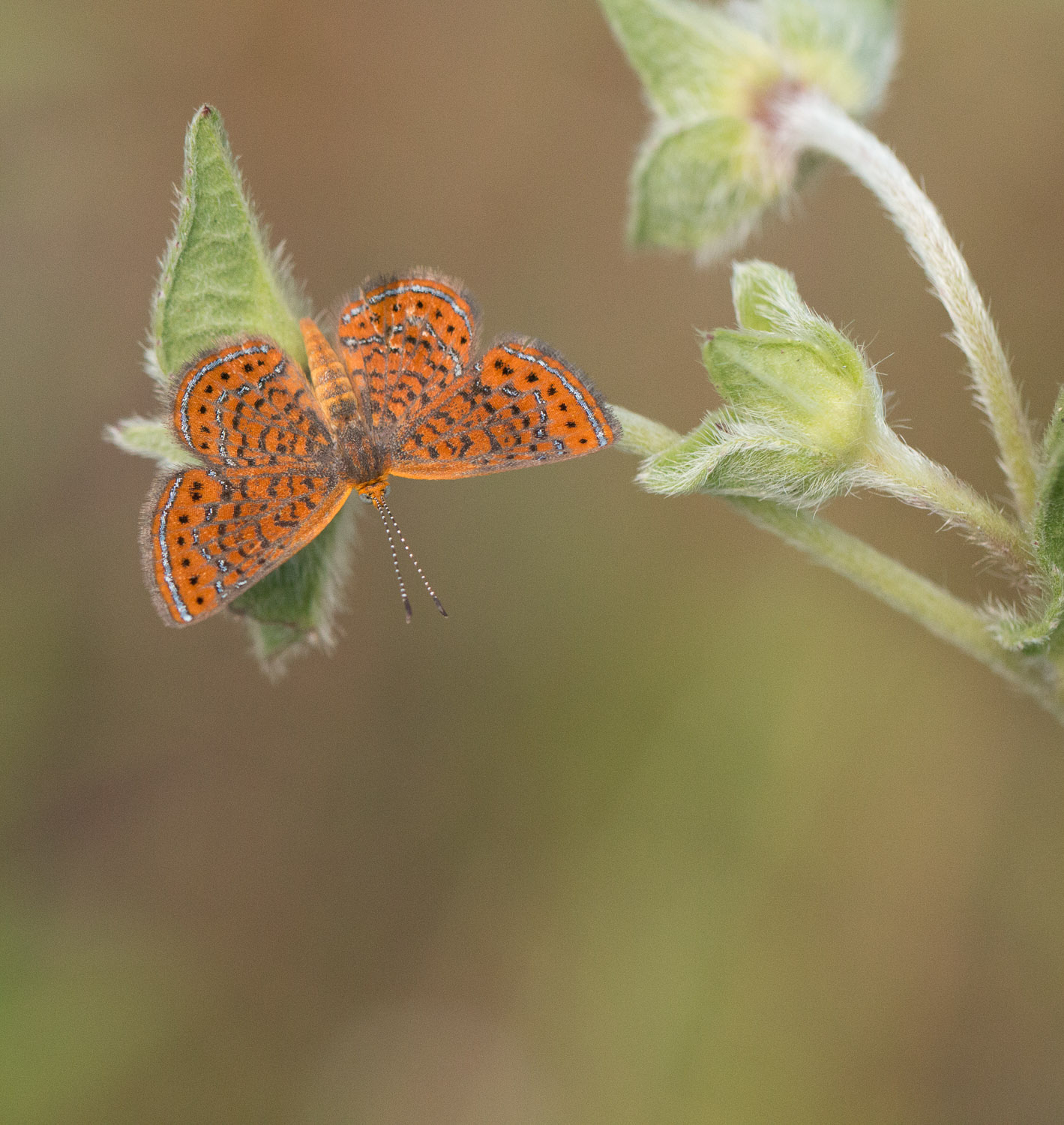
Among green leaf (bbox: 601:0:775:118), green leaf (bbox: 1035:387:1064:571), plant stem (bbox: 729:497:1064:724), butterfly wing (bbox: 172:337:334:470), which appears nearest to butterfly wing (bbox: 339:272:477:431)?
butterfly wing (bbox: 172:337:334:470)

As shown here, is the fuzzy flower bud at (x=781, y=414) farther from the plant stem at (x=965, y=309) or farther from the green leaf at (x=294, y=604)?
the green leaf at (x=294, y=604)

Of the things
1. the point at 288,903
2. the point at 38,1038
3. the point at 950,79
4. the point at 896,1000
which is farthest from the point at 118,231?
the point at 896,1000

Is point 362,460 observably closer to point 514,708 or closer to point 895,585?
point 895,585

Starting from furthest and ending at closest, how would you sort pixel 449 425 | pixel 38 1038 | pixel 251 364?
pixel 38 1038 < pixel 449 425 < pixel 251 364

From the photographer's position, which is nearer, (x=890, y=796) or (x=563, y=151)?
(x=890, y=796)

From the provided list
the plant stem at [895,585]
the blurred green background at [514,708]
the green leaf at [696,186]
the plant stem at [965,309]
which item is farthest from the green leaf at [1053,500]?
the blurred green background at [514,708]

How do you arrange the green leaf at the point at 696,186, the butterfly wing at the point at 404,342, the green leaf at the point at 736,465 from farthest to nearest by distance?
the green leaf at the point at 696,186, the butterfly wing at the point at 404,342, the green leaf at the point at 736,465

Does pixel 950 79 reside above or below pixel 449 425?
above

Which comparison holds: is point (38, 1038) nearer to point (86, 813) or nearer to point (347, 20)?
point (86, 813)
